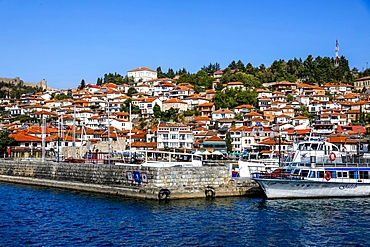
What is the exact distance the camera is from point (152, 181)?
103 ft

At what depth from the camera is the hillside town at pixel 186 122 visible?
66.2 meters

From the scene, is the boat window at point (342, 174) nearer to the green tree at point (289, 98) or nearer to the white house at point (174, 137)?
the white house at point (174, 137)

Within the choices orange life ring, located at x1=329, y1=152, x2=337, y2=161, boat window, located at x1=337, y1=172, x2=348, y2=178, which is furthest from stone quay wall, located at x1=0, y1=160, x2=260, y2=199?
orange life ring, located at x1=329, y1=152, x2=337, y2=161

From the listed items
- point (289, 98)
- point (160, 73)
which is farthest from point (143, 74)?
point (289, 98)

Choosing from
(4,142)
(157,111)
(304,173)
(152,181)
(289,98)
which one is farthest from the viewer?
(289,98)

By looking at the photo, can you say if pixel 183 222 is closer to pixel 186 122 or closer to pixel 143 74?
pixel 186 122

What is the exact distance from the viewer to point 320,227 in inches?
940

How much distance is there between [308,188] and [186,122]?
59.7m

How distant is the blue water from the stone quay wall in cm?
90

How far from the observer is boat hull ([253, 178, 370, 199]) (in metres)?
31.8

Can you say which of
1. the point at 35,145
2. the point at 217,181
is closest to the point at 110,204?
the point at 217,181

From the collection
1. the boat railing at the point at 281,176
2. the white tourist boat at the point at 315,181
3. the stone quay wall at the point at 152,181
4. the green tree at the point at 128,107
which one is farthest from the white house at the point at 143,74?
the boat railing at the point at 281,176

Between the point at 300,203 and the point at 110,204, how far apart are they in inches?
485

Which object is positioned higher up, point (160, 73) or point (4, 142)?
point (160, 73)
